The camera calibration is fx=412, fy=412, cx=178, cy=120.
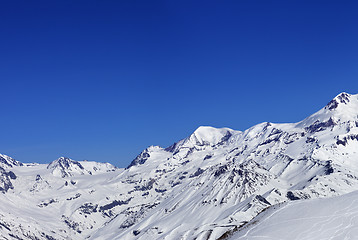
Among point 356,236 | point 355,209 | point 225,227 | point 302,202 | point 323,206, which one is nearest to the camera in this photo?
point 356,236

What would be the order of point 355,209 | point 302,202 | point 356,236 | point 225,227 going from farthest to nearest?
1. point 225,227
2. point 302,202
3. point 355,209
4. point 356,236

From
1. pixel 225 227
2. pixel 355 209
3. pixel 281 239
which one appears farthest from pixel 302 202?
pixel 225 227

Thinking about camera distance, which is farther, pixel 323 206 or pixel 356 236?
pixel 323 206

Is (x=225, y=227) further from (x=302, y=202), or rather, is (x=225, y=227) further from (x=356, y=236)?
(x=356, y=236)

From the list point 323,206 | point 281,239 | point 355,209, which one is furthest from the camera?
point 323,206

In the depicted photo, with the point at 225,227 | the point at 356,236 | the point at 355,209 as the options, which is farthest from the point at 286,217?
the point at 225,227

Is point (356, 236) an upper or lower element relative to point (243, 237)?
lower

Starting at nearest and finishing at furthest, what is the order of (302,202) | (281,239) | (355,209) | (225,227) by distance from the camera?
1. (281,239)
2. (355,209)
3. (302,202)
4. (225,227)

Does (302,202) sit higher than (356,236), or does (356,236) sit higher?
(302,202)

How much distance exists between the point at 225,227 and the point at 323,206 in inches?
4734

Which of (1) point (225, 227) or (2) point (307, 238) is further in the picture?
(1) point (225, 227)

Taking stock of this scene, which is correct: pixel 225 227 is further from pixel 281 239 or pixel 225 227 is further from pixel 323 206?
pixel 281 239

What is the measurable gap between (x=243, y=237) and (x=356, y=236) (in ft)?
71.0

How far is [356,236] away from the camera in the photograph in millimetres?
63406
